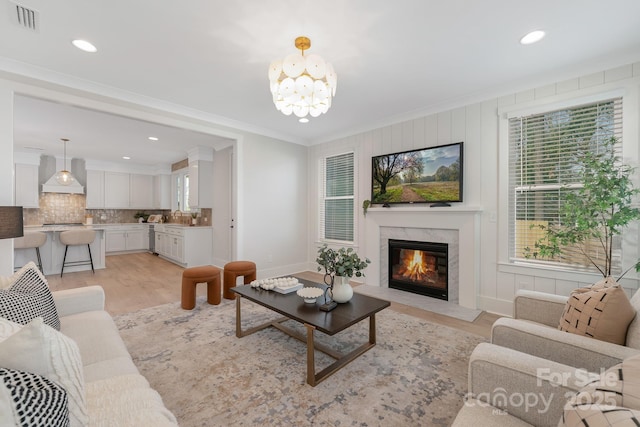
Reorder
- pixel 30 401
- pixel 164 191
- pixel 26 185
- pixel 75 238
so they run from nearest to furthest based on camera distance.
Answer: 1. pixel 30 401
2. pixel 75 238
3. pixel 26 185
4. pixel 164 191

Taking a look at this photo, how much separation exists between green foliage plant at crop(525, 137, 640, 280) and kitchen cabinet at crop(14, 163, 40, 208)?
31.1 ft

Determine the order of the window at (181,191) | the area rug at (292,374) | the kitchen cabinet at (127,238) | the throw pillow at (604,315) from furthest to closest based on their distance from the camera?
the kitchen cabinet at (127,238), the window at (181,191), the area rug at (292,374), the throw pillow at (604,315)

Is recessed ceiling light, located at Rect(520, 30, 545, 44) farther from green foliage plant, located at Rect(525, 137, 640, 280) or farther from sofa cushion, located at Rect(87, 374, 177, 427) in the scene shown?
sofa cushion, located at Rect(87, 374, 177, 427)

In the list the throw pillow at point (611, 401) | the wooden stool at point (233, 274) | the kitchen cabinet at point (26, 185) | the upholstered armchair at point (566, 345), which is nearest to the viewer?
the throw pillow at point (611, 401)

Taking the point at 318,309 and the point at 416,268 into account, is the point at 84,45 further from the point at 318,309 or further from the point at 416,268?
the point at 416,268

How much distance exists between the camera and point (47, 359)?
31.5 inches

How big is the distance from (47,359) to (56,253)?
5.91 metres

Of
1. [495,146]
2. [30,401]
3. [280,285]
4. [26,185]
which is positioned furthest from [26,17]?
[26,185]

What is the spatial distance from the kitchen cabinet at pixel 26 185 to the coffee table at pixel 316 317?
6.84m

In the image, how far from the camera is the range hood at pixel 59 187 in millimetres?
6441

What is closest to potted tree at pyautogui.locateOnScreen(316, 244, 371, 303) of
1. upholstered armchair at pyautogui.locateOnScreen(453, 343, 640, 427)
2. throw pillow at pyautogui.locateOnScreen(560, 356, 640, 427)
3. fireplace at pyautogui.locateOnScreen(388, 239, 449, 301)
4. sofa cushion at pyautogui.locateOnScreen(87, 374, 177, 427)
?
upholstered armchair at pyautogui.locateOnScreen(453, 343, 640, 427)

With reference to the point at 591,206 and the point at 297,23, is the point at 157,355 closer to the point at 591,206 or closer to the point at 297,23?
the point at 297,23

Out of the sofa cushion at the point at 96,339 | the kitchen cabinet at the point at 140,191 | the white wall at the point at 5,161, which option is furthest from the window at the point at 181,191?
the sofa cushion at the point at 96,339

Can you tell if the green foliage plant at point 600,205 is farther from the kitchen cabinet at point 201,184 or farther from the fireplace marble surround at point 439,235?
the kitchen cabinet at point 201,184
